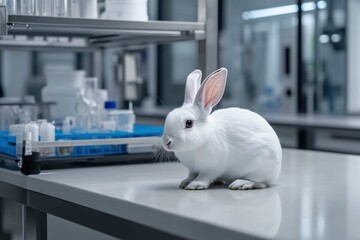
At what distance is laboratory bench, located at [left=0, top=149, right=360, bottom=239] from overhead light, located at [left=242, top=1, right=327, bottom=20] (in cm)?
319

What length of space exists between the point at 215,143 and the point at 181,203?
0.21 meters

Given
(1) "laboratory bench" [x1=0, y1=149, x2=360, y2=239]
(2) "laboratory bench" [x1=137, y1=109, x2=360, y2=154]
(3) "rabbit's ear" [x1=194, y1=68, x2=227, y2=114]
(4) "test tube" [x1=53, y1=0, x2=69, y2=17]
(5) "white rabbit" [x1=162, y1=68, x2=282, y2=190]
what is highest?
(4) "test tube" [x1=53, y1=0, x2=69, y2=17]

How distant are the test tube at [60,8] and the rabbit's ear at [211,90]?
62cm

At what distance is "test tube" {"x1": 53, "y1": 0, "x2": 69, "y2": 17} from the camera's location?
167cm

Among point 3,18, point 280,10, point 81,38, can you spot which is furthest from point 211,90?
point 280,10

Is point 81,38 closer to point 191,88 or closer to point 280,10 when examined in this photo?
point 191,88

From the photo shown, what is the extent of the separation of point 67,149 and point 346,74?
10.9ft

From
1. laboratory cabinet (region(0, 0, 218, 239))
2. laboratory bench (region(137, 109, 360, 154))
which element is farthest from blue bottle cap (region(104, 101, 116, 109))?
laboratory bench (region(137, 109, 360, 154))

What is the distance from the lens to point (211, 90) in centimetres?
125

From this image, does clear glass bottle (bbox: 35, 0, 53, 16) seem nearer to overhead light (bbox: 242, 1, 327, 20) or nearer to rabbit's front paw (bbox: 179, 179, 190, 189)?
rabbit's front paw (bbox: 179, 179, 190, 189)

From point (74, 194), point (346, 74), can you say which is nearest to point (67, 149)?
point (74, 194)

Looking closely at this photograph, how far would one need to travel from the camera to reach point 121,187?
4.19 feet

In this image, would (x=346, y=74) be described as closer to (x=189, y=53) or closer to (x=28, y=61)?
(x=189, y=53)

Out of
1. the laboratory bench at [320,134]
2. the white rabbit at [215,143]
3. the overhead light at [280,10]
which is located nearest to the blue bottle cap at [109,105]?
the white rabbit at [215,143]
